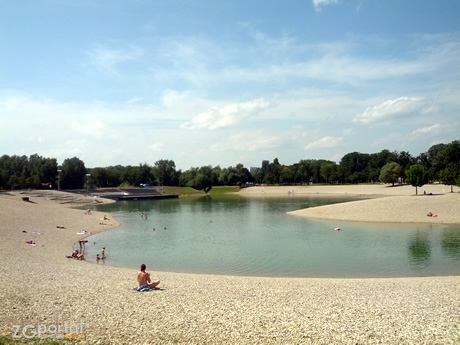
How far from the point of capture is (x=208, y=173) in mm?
172750

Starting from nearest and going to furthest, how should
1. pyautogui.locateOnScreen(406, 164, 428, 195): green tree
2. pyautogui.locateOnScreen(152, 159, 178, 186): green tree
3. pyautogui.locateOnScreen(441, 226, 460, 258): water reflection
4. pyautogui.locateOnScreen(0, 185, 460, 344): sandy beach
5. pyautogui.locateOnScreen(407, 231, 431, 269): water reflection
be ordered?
pyautogui.locateOnScreen(0, 185, 460, 344): sandy beach < pyautogui.locateOnScreen(407, 231, 431, 269): water reflection < pyautogui.locateOnScreen(441, 226, 460, 258): water reflection < pyautogui.locateOnScreen(406, 164, 428, 195): green tree < pyautogui.locateOnScreen(152, 159, 178, 186): green tree

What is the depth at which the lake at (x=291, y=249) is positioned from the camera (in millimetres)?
25938

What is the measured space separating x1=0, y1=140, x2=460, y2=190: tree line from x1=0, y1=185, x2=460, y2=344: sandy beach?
3900 inches

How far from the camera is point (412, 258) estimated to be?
28453 mm

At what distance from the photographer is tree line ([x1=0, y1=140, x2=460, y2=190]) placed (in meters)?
125

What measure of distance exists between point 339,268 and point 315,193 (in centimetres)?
11498

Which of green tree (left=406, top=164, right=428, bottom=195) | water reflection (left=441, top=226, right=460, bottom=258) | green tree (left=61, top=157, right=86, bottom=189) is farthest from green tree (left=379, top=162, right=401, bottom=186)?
green tree (left=61, top=157, right=86, bottom=189)

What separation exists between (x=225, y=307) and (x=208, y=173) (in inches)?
6250

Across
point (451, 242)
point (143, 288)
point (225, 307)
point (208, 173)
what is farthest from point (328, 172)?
point (225, 307)

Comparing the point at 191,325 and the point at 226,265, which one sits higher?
the point at 191,325

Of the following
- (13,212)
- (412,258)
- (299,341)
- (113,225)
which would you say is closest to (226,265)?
(412,258)

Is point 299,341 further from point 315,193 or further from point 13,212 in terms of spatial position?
point 315,193

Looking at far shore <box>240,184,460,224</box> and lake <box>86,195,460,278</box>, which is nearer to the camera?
lake <box>86,195,460,278</box>

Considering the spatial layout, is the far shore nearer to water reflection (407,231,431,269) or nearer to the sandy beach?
water reflection (407,231,431,269)
